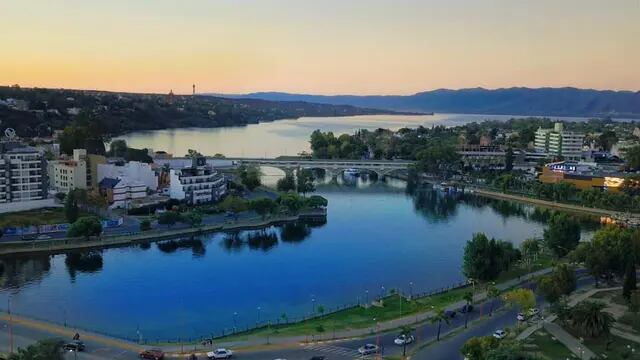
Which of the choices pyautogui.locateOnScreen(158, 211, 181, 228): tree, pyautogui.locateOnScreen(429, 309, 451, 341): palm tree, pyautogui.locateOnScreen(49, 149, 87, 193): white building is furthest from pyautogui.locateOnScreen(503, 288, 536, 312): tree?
pyautogui.locateOnScreen(49, 149, 87, 193): white building

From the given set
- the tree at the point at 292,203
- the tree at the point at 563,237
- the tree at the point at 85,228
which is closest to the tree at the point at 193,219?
the tree at the point at 85,228

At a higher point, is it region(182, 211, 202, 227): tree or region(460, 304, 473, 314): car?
region(182, 211, 202, 227): tree

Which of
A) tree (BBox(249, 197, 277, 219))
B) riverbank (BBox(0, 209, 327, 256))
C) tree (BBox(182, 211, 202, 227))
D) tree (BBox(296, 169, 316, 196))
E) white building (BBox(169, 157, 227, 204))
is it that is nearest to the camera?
riverbank (BBox(0, 209, 327, 256))

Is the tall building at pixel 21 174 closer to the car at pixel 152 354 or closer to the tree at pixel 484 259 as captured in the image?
the car at pixel 152 354

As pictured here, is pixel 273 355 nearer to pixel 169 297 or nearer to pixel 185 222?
pixel 169 297

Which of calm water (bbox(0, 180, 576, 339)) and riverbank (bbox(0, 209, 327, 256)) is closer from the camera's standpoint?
calm water (bbox(0, 180, 576, 339))

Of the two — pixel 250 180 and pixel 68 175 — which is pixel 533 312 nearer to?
pixel 250 180

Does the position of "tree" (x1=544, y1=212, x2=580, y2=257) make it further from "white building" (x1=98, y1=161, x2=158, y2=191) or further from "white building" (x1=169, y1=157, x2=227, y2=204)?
"white building" (x1=98, y1=161, x2=158, y2=191)
